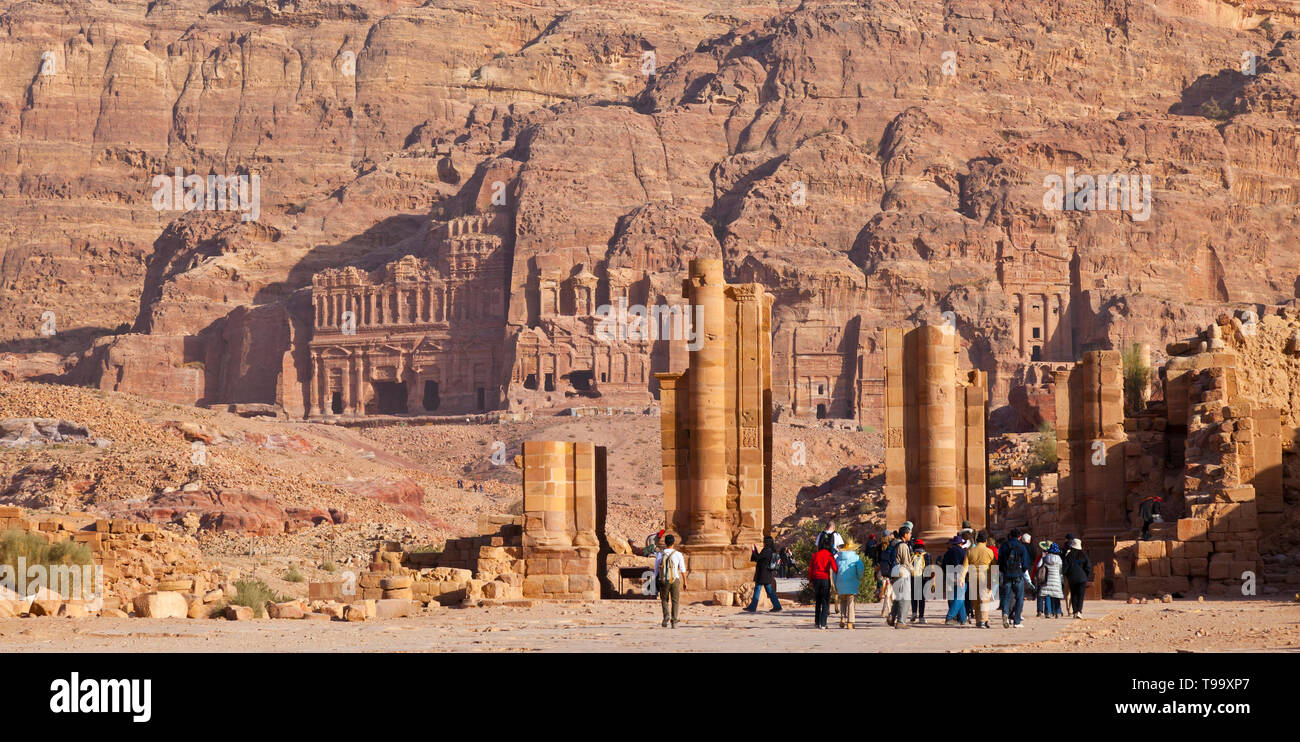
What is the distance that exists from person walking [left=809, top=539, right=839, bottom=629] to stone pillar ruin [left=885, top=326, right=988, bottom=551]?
7.81m

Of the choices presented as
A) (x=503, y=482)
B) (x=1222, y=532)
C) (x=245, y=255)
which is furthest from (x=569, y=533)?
(x=245, y=255)

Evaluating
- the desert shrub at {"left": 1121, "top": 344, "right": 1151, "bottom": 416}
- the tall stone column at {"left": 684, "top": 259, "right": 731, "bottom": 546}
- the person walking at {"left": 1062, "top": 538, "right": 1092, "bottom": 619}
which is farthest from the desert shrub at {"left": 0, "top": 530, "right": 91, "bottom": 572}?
the desert shrub at {"left": 1121, "top": 344, "right": 1151, "bottom": 416}

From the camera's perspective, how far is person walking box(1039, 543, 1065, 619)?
961 inches

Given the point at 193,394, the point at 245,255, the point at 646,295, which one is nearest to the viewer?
the point at 646,295

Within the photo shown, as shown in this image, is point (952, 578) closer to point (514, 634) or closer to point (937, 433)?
point (514, 634)

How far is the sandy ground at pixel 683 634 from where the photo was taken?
66.2 ft

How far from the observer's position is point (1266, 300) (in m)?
118

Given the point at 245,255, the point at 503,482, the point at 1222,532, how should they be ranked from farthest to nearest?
the point at 245,255, the point at 503,482, the point at 1222,532

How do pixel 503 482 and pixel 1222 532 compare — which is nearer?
pixel 1222 532

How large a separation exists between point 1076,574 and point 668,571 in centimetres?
502

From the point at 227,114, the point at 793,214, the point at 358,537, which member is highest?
the point at 227,114

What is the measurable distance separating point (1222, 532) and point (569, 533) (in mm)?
10456

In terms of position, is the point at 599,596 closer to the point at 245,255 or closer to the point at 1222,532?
the point at 1222,532

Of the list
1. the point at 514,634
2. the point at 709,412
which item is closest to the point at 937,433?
the point at 709,412
